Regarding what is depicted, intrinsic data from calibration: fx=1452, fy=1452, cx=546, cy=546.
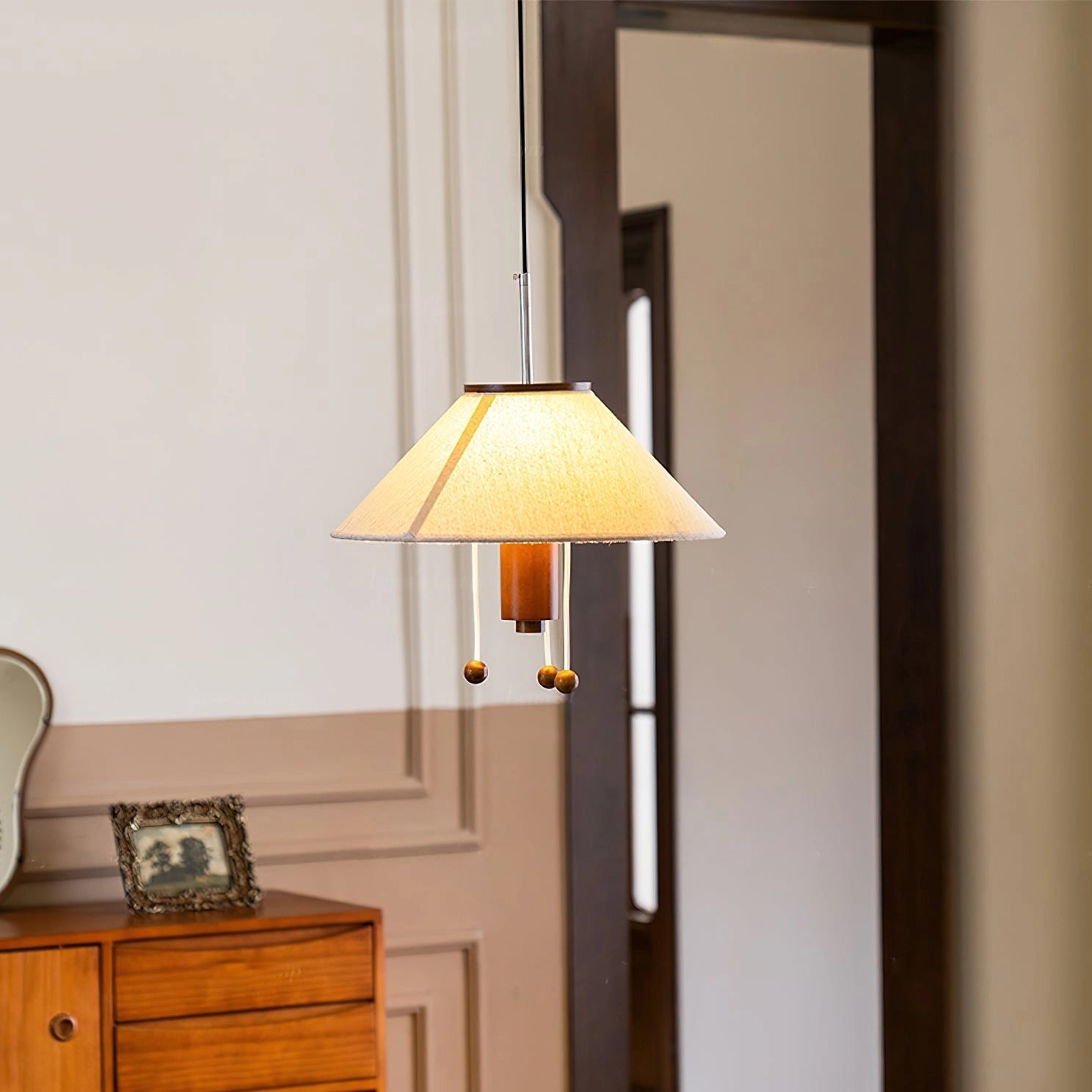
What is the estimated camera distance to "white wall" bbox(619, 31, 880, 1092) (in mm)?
3402

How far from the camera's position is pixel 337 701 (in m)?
2.53

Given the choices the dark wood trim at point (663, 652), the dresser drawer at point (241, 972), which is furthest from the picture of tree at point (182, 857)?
the dark wood trim at point (663, 652)

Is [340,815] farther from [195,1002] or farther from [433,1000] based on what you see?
[195,1002]

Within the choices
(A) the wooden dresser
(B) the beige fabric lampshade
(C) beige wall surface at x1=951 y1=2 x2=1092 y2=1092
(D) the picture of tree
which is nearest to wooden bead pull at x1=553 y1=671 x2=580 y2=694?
(B) the beige fabric lampshade

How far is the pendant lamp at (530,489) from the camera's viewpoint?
51.0 inches

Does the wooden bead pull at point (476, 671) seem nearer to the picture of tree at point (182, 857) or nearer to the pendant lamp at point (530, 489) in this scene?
the pendant lamp at point (530, 489)

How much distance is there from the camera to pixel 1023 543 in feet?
8.92

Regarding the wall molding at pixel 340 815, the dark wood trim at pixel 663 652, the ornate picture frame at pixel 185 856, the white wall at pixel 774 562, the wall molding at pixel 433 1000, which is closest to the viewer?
the ornate picture frame at pixel 185 856

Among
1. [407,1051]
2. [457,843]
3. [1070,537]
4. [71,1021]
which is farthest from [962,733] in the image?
[71,1021]

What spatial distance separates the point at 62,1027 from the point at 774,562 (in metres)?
2.04

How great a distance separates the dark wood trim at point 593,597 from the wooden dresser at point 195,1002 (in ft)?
1.79

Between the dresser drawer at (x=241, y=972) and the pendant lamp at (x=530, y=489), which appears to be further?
the dresser drawer at (x=241, y=972)

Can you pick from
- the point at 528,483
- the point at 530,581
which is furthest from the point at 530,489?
the point at 530,581

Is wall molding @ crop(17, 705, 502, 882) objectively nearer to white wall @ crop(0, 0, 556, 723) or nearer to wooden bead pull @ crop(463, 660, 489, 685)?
white wall @ crop(0, 0, 556, 723)
